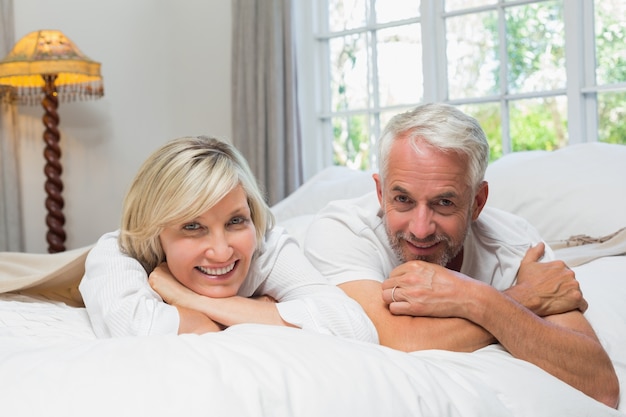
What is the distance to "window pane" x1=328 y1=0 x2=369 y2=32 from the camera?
4.14 metres

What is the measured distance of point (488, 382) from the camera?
1.22 m

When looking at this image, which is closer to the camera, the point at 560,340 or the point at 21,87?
the point at 560,340

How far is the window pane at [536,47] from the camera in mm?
3479

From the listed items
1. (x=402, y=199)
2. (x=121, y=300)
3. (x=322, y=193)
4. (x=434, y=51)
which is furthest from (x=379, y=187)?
(x=434, y=51)

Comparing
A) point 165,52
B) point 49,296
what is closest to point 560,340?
point 49,296

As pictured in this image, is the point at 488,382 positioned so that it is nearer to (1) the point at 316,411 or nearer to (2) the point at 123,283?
(1) the point at 316,411

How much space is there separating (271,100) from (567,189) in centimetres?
179

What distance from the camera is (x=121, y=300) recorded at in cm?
141

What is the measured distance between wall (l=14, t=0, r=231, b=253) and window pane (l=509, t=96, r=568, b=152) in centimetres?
156

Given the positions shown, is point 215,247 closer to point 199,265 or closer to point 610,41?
point 199,265

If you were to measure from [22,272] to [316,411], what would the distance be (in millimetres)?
1383

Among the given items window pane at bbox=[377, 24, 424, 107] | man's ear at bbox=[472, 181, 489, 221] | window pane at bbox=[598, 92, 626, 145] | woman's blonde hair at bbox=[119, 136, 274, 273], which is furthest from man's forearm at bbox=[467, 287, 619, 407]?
window pane at bbox=[377, 24, 424, 107]

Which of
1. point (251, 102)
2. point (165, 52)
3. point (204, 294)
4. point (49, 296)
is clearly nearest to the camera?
point (204, 294)

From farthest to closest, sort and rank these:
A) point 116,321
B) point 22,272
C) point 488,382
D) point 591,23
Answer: point 591,23
point 22,272
point 116,321
point 488,382
